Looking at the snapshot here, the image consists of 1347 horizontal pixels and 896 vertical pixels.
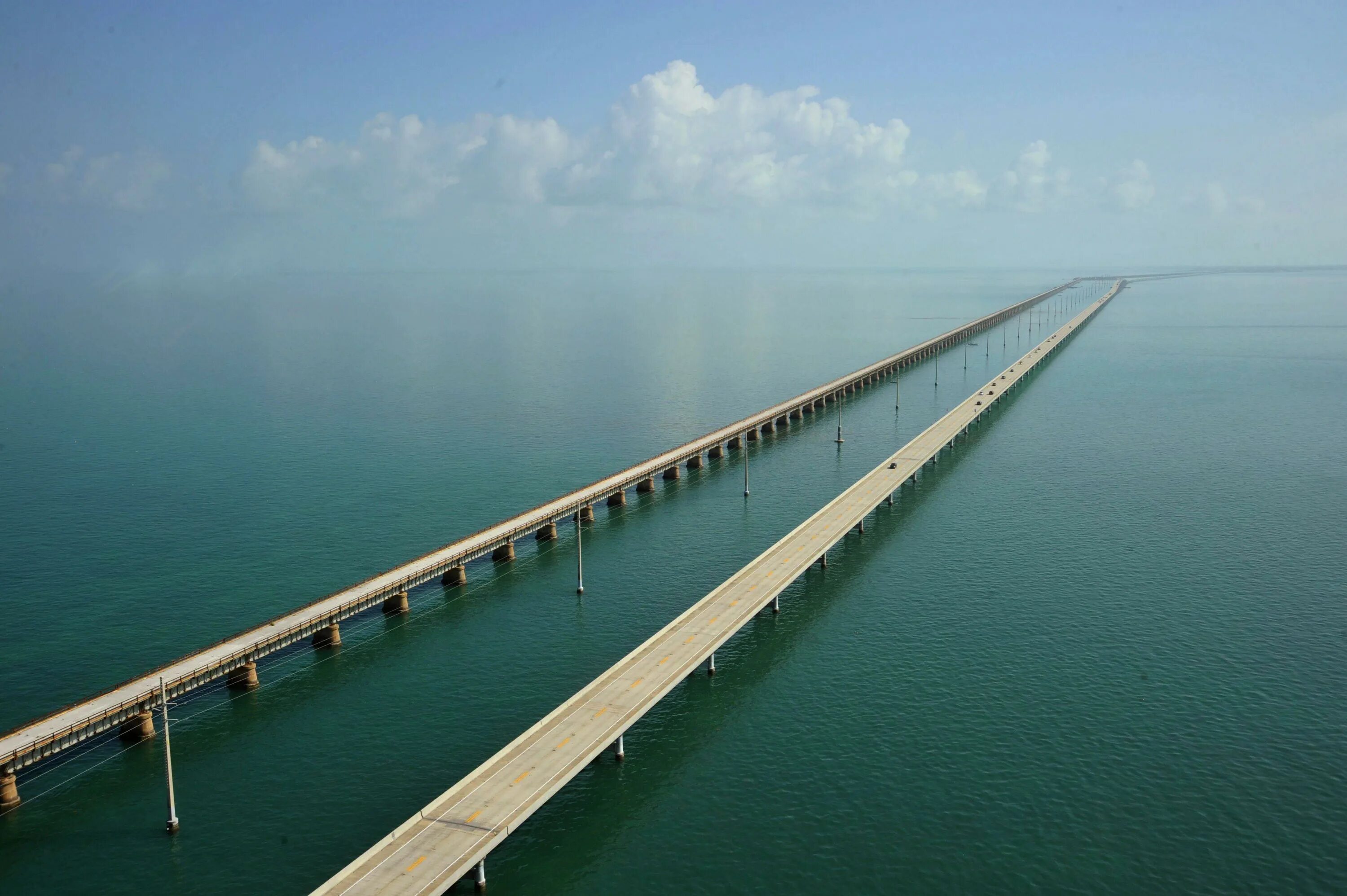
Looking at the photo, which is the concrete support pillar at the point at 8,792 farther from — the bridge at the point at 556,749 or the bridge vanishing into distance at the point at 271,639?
the bridge at the point at 556,749

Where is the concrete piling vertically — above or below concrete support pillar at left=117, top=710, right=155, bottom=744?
above

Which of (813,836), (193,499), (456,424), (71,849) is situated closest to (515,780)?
(813,836)

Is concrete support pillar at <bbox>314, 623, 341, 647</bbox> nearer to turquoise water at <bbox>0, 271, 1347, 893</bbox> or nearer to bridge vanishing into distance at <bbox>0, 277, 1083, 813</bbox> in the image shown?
bridge vanishing into distance at <bbox>0, 277, 1083, 813</bbox>

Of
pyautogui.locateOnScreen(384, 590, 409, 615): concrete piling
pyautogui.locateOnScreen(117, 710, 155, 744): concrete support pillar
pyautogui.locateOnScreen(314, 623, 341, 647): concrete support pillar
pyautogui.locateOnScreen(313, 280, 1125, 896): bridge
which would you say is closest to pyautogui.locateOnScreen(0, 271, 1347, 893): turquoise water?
pyautogui.locateOnScreen(117, 710, 155, 744): concrete support pillar

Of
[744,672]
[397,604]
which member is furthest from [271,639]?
[744,672]

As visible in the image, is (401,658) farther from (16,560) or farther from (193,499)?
(193,499)

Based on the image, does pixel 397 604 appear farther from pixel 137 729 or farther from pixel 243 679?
pixel 137 729
